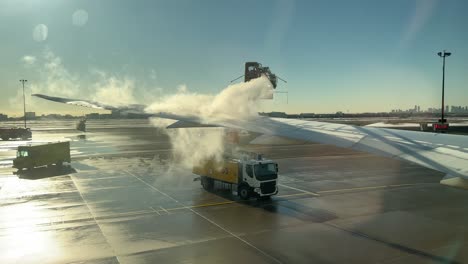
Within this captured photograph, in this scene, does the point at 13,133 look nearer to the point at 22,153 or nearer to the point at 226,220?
the point at 22,153

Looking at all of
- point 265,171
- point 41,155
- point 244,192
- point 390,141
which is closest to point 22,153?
point 41,155

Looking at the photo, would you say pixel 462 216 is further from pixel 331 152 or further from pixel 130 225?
pixel 331 152

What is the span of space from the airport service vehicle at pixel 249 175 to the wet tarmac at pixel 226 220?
0.80 meters

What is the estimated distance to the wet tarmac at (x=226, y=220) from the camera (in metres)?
14.0

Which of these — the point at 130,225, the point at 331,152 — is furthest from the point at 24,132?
the point at 130,225

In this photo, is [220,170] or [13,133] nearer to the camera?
[220,170]

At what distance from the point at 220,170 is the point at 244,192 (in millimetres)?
2688

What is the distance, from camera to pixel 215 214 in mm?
19547

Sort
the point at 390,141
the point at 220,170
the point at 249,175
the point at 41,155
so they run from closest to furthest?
1. the point at 390,141
2. the point at 249,175
3. the point at 220,170
4. the point at 41,155

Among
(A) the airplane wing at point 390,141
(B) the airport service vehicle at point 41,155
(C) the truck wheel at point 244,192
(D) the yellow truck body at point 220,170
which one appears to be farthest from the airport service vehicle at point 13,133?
(A) the airplane wing at point 390,141

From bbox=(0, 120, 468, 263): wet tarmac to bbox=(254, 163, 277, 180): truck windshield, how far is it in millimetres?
1561

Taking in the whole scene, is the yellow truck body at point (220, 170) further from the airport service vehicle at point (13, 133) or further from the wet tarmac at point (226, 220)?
the airport service vehicle at point (13, 133)

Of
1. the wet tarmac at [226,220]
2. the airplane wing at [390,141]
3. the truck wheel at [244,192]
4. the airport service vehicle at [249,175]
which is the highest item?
the airplane wing at [390,141]

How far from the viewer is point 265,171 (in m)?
22.7
